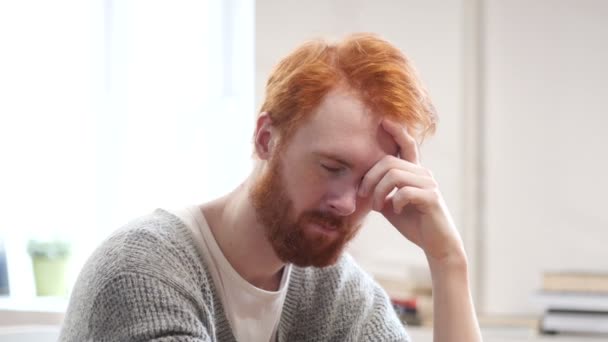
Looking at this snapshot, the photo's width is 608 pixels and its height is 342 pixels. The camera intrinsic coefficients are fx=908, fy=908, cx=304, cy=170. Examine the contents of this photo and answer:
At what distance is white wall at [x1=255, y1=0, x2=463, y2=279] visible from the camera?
2254 mm

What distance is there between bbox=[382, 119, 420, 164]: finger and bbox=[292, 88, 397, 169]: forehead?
0.01 metres

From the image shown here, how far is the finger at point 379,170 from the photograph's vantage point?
1291 mm

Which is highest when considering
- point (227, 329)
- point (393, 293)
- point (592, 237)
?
point (227, 329)

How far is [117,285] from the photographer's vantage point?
1.21m

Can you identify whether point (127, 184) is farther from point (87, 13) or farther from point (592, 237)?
point (592, 237)

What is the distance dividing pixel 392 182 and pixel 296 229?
0.51 ft

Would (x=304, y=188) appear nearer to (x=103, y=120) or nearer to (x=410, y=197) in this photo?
(x=410, y=197)

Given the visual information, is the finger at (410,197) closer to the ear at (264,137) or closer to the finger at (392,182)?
the finger at (392,182)

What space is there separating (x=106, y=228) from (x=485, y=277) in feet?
3.06

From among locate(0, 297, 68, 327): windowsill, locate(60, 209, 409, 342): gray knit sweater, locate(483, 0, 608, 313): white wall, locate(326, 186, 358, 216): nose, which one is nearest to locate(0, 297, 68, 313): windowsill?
locate(0, 297, 68, 327): windowsill

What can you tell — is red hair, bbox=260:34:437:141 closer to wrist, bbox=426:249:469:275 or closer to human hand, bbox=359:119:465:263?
human hand, bbox=359:119:465:263

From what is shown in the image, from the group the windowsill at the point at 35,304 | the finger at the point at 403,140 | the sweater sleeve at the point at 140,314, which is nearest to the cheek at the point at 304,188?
the finger at the point at 403,140

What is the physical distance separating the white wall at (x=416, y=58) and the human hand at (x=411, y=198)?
79 cm

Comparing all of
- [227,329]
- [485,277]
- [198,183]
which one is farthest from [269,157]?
[485,277]
